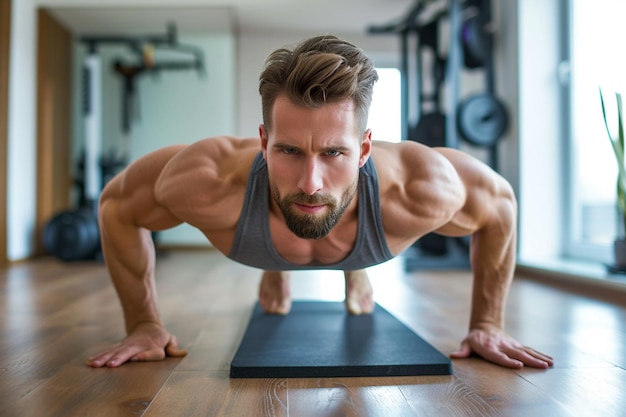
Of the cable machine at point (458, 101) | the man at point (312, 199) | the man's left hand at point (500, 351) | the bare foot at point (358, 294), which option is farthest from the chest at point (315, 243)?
the cable machine at point (458, 101)

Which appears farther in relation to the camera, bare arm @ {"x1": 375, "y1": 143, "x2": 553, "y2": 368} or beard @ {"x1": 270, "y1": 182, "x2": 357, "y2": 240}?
bare arm @ {"x1": 375, "y1": 143, "x2": 553, "y2": 368}

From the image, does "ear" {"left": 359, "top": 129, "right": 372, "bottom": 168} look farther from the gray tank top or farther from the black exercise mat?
the black exercise mat

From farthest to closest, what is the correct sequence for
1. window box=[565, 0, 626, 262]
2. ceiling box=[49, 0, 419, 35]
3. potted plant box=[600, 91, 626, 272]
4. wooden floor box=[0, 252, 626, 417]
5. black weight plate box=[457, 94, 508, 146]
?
ceiling box=[49, 0, 419, 35] < black weight plate box=[457, 94, 508, 146] < window box=[565, 0, 626, 262] < potted plant box=[600, 91, 626, 272] < wooden floor box=[0, 252, 626, 417]

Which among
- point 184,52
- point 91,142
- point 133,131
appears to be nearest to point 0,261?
point 91,142

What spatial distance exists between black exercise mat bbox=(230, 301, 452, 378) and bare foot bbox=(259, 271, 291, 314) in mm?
46

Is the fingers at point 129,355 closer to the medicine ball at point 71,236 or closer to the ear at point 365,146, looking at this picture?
the ear at point 365,146

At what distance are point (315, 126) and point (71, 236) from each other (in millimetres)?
3521

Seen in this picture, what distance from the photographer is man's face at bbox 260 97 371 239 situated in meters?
1.12

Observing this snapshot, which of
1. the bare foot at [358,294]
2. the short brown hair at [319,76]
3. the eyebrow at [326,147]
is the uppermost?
the short brown hair at [319,76]

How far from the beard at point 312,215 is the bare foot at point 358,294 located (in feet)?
2.66

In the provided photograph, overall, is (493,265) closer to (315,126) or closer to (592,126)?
(315,126)

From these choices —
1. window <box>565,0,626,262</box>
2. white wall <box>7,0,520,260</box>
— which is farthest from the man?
white wall <box>7,0,520,260</box>

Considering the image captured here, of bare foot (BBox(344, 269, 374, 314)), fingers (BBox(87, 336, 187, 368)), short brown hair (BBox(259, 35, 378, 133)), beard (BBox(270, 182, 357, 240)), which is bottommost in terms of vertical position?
fingers (BBox(87, 336, 187, 368))

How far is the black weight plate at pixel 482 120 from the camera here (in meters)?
3.38
